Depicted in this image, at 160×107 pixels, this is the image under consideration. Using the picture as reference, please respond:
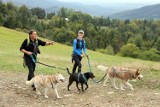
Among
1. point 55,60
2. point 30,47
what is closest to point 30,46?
point 30,47

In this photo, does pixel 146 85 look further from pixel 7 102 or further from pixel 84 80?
pixel 7 102

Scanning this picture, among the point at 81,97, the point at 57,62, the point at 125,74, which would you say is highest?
the point at 125,74

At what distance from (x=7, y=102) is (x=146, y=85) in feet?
25.6

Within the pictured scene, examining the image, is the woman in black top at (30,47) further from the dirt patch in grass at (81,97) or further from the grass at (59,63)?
the grass at (59,63)

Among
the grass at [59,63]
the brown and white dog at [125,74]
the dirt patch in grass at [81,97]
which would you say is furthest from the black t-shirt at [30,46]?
the grass at [59,63]

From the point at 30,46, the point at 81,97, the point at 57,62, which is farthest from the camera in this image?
Result: the point at 57,62

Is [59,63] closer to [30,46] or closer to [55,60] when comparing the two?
[55,60]

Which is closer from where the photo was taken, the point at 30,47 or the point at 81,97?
the point at 30,47

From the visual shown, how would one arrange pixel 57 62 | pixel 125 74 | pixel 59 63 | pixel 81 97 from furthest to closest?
pixel 57 62 < pixel 59 63 < pixel 125 74 < pixel 81 97

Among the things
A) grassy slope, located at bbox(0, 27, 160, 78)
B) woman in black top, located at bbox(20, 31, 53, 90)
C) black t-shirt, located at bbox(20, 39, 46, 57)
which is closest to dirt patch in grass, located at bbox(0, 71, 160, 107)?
woman in black top, located at bbox(20, 31, 53, 90)

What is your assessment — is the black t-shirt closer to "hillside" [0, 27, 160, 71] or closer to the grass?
the grass

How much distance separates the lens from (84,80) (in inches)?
588

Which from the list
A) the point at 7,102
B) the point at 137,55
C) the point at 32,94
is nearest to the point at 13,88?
the point at 32,94

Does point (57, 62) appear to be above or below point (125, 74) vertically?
below
